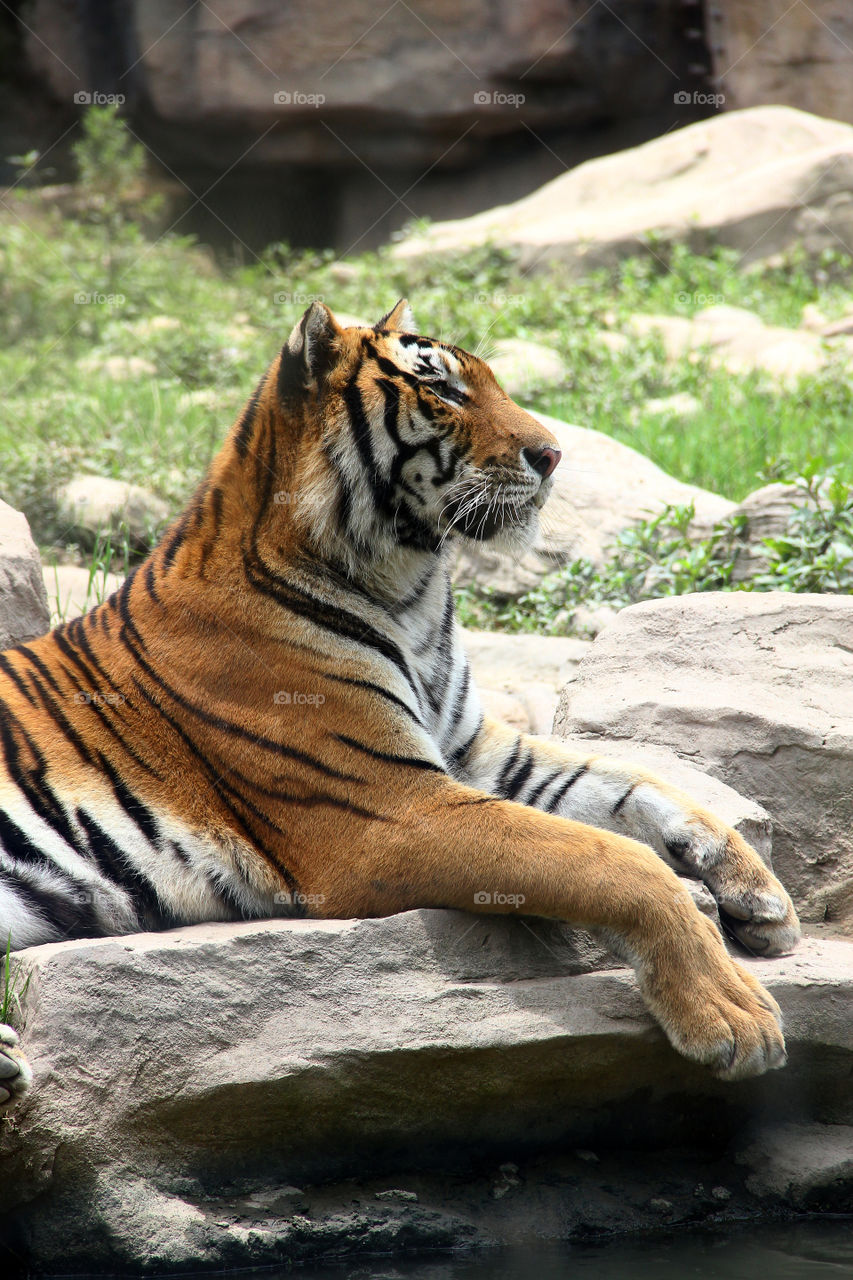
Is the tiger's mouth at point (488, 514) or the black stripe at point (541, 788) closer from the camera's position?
the tiger's mouth at point (488, 514)

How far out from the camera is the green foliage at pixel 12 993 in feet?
8.70

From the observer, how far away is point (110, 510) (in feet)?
21.0

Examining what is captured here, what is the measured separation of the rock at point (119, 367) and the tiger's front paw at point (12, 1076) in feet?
24.7

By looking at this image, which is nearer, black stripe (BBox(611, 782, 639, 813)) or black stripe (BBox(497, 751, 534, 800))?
black stripe (BBox(611, 782, 639, 813))

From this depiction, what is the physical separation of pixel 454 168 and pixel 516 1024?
49.0 ft

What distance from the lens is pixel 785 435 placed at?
7488mm

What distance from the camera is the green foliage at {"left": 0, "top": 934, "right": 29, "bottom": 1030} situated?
104 inches

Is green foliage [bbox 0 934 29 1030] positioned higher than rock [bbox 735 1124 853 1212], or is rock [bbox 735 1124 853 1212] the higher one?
green foliage [bbox 0 934 29 1030]
